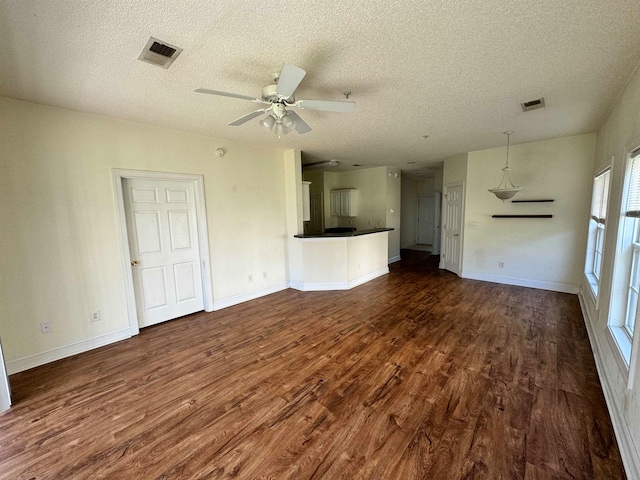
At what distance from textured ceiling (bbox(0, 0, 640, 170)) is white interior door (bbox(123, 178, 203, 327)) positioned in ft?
2.95

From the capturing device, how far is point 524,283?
4848 millimetres

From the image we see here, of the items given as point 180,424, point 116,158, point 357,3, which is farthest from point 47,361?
point 357,3

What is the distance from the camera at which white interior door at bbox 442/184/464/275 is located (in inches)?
221

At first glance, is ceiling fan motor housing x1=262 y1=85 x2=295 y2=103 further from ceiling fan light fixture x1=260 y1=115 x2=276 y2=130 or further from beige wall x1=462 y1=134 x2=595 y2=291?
beige wall x1=462 y1=134 x2=595 y2=291

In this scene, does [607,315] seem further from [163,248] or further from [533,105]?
[163,248]

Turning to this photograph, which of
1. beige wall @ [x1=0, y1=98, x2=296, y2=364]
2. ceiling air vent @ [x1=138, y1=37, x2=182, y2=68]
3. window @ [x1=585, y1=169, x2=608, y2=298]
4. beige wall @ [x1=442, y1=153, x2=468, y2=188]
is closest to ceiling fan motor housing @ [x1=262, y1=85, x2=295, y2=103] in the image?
ceiling air vent @ [x1=138, y1=37, x2=182, y2=68]

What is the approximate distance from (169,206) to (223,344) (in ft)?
6.46

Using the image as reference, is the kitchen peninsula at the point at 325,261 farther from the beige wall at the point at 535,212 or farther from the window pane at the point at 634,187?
the window pane at the point at 634,187

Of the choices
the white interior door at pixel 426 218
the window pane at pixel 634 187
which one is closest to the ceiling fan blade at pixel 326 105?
the window pane at pixel 634 187

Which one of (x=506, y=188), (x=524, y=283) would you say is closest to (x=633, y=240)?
(x=506, y=188)

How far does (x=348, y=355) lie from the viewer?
273cm

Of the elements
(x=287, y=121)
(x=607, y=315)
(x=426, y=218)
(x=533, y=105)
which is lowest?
(x=607, y=315)

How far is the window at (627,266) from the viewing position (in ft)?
6.76

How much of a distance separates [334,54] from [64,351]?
385cm
